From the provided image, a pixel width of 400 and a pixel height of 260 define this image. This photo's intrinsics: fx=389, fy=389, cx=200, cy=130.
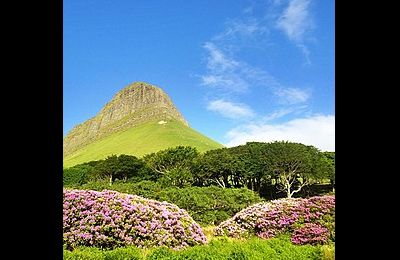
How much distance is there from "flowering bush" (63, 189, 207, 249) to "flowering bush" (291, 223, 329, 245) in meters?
2.48

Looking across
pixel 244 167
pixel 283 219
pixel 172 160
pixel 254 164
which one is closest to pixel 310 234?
pixel 283 219

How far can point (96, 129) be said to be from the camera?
173 ft

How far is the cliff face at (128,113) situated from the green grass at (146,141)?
221 cm

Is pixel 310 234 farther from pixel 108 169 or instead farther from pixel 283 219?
pixel 108 169

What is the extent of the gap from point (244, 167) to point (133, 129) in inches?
1149

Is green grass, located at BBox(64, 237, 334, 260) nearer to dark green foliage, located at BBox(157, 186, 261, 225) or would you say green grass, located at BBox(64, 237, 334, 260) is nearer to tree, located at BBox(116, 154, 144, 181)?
dark green foliage, located at BBox(157, 186, 261, 225)

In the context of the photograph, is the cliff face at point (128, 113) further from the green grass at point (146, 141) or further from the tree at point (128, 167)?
the tree at point (128, 167)

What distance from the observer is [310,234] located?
8438mm

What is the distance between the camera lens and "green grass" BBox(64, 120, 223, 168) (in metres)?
38.2

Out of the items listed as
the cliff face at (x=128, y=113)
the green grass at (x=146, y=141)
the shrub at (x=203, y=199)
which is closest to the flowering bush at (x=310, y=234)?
the shrub at (x=203, y=199)

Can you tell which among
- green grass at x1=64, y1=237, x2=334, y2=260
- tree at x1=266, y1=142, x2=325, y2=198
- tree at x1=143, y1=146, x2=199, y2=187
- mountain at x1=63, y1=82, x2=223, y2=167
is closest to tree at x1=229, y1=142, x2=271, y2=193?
tree at x1=266, y1=142, x2=325, y2=198
